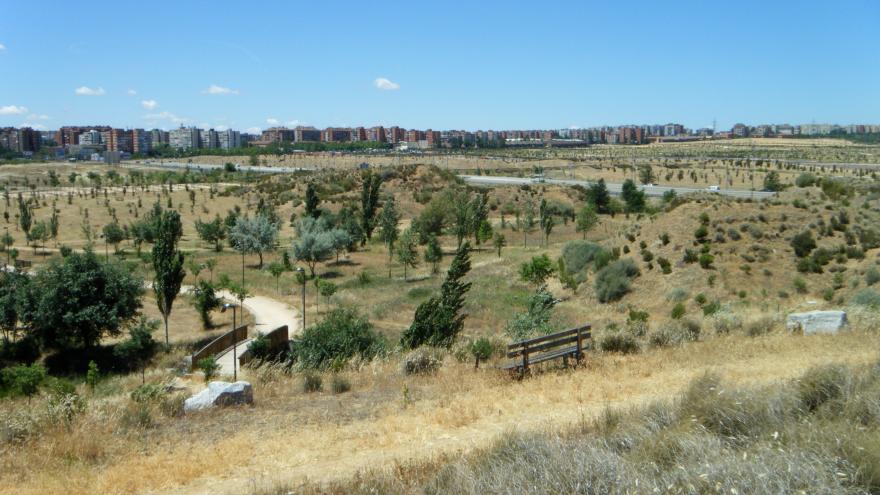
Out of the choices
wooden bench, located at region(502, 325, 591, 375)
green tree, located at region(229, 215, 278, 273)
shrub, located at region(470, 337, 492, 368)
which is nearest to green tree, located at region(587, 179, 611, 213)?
green tree, located at region(229, 215, 278, 273)

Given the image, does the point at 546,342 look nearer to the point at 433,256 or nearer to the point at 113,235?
the point at 433,256

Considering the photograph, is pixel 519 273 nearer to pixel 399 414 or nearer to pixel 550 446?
pixel 399 414

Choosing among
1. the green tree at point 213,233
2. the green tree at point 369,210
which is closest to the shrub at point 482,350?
the green tree at point 369,210

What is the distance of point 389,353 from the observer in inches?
634

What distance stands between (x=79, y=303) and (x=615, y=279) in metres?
20.0

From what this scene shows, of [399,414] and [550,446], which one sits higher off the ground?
[550,446]

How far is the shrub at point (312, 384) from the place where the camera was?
11.6 metres

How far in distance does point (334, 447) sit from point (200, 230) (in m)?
41.5

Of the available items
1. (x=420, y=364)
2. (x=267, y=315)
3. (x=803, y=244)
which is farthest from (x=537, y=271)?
(x=420, y=364)

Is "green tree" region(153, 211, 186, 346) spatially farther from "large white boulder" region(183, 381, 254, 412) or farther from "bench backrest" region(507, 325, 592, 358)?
"bench backrest" region(507, 325, 592, 358)

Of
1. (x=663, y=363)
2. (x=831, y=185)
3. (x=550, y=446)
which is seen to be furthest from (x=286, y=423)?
(x=831, y=185)

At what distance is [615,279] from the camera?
28797 mm

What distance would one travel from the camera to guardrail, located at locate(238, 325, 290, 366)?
1922 cm

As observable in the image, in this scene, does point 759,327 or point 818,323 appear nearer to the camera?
point 818,323
